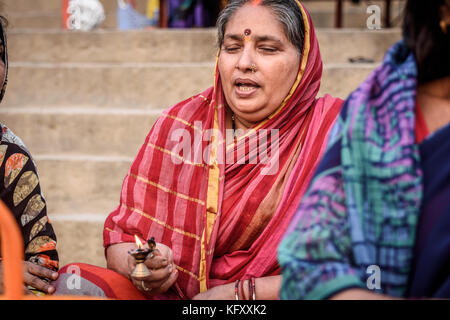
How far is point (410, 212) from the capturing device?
1.28 m

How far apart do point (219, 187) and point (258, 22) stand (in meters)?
0.65

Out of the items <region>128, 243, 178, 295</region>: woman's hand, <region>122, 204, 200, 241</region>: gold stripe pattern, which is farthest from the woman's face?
<region>128, 243, 178, 295</region>: woman's hand

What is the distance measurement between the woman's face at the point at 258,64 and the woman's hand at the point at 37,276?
36.8 inches

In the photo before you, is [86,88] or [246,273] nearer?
[246,273]

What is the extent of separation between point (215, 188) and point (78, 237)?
155cm

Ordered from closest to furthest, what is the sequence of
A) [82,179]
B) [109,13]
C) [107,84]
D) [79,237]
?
[79,237], [82,179], [107,84], [109,13]

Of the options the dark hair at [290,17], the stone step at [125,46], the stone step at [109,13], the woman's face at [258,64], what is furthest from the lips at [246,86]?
the stone step at [109,13]

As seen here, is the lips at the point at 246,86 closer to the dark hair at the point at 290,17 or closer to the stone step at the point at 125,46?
the dark hair at the point at 290,17

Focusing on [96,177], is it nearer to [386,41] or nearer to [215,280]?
[215,280]

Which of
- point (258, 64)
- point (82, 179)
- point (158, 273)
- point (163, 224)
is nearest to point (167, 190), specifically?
point (163, 224)

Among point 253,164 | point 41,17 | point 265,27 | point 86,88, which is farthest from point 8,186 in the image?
point 41,17

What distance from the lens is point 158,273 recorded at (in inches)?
77.1

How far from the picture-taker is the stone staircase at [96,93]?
359cm

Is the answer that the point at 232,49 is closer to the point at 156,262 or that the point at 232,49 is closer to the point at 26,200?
the point at 156,262
